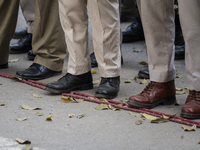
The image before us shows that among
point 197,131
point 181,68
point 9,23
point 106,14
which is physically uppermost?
point 106,14

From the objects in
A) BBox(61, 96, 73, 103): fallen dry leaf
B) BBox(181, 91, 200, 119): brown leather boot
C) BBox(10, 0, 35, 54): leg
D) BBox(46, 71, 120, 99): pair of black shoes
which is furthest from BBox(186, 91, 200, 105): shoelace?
BBox(10, 0, 35, 54): leg

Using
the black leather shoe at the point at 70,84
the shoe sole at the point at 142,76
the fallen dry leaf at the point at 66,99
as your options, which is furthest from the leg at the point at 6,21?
the shoe sole at the point at 142,76

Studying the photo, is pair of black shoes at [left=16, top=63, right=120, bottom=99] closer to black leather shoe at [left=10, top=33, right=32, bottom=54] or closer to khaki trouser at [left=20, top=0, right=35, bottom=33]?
khaki trouser at [left=20, top=0, right=35, bottom=33]

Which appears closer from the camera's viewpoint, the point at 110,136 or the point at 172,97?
the point at 110,136

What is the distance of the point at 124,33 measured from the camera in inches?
190

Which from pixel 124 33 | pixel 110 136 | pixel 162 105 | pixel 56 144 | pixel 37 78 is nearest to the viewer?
Answer: pixel 56 144

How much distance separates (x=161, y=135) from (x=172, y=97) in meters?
0.61

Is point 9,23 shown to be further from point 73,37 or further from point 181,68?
point 181,68

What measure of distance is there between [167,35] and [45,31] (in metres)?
1.36

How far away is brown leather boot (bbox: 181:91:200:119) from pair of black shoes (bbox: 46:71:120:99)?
0.63 metres

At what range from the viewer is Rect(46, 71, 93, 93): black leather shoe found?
2689 mm

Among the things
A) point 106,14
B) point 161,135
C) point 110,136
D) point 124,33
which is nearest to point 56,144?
point 110,136

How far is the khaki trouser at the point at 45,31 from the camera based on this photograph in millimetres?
3162

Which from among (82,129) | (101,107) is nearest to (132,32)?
(101,107)
